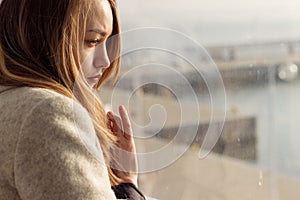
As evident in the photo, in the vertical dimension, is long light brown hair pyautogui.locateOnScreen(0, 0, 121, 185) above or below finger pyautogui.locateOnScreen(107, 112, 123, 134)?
above

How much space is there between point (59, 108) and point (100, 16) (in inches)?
5.4

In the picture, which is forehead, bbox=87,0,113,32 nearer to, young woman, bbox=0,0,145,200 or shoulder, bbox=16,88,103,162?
young woman, bbox=0,0,145,200

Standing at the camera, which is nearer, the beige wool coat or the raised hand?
the beige wool coat

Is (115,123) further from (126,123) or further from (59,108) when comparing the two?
(59,108)

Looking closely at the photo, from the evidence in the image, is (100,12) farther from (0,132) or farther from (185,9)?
(185,9)

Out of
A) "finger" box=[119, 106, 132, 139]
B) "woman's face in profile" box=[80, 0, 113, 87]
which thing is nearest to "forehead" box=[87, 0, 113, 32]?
"woman's face in profile" box=[80, 0, 113, 87]

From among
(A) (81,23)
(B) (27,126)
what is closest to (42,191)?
(B) (27,126)

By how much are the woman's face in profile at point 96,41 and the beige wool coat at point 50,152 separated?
90 mm

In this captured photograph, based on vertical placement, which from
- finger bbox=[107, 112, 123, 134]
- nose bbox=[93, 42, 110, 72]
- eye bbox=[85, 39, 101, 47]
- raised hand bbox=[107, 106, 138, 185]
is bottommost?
raised hand bbox=[107, 106, 138, 185]

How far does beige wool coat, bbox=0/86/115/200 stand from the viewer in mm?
454

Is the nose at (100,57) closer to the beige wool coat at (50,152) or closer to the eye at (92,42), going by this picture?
the eye at (92,42)

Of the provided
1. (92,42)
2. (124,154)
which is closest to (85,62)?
(92,42)

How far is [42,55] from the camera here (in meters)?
0.53

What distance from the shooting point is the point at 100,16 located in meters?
0.55
